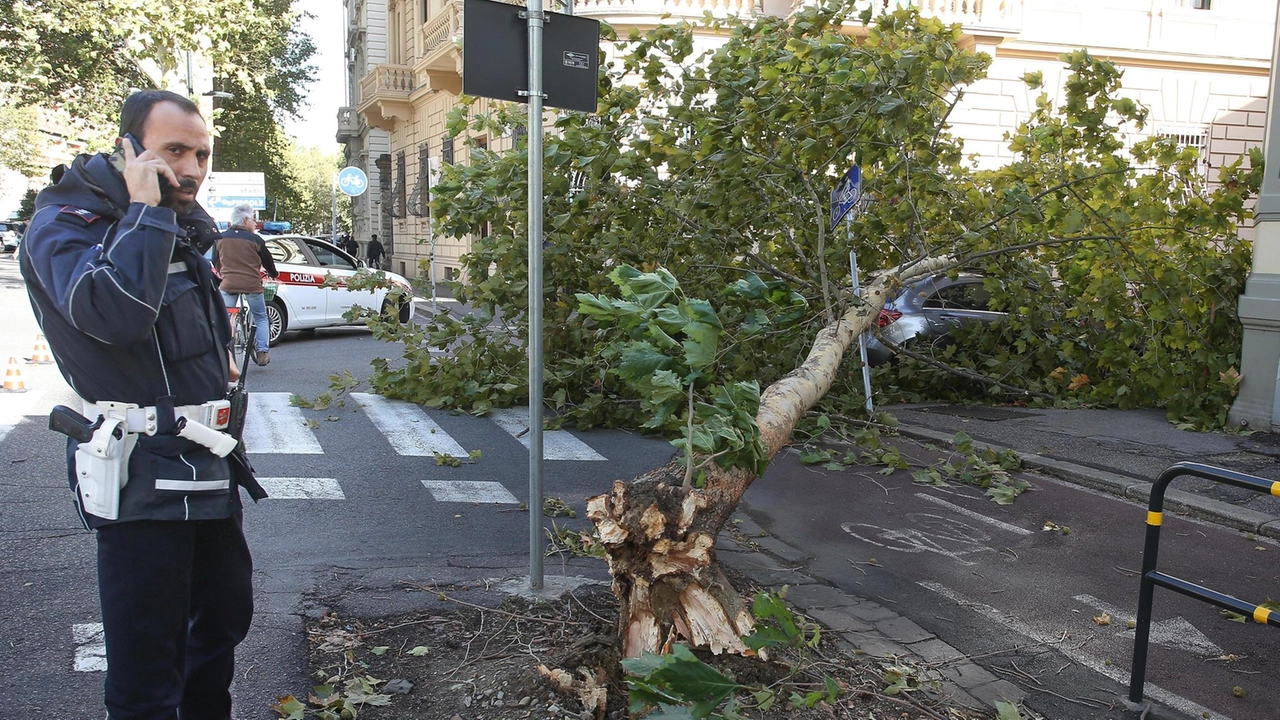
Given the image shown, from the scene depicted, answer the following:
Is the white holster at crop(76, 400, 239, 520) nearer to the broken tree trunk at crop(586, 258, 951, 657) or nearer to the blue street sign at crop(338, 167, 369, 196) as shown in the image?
the broken tree trunk at crop(586, 258, 951, 657)

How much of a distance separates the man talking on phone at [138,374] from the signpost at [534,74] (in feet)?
5.47

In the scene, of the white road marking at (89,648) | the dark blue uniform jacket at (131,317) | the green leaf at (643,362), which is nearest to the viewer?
the dark blue uniform jacket at (131,317)

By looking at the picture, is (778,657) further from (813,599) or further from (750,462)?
(813,599)

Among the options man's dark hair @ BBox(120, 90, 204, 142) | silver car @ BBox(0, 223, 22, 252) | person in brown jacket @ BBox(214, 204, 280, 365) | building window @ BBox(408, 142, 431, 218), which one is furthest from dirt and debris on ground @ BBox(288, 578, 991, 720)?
silver car @ BBox(0, 223, 22, 252)

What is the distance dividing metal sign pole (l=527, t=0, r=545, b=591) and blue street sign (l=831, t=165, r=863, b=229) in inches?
186

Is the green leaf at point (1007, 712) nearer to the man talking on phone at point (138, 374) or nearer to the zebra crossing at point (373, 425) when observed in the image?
the man talking on phone at point (138, 374)

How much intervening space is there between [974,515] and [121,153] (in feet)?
19.0

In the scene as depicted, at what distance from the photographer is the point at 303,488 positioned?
6.79m

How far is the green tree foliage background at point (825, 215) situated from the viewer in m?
7.85

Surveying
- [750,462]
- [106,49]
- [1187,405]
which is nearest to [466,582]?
[750,462]

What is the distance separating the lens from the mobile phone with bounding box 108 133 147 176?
2545 millimetres

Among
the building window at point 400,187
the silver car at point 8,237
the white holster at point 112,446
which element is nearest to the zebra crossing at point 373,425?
the white holster at point 112,446

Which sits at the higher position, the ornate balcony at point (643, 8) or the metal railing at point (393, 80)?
the metal railing at point (393, 80)

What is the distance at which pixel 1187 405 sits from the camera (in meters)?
9.65
